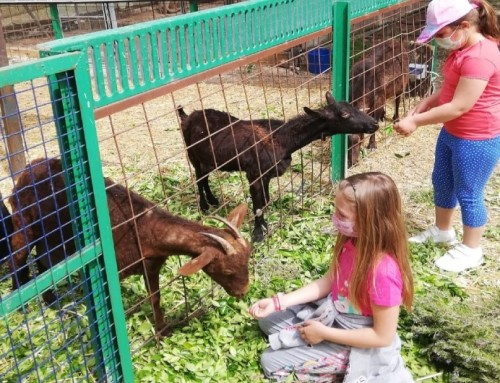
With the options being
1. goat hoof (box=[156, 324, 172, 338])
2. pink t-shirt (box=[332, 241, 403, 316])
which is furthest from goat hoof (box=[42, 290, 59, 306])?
pink t-shirt (box=[332, 241, 403, 316])

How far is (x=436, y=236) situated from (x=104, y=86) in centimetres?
339

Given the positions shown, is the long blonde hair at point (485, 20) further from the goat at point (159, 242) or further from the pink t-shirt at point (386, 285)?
the goat at point (159, 242)

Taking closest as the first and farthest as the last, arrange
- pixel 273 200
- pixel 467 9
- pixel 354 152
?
pixel 467 9, pixel 273 200, pixel 354 152

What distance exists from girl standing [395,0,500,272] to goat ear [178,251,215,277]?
173 centimetres

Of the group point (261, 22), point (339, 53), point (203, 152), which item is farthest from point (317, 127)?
point (261, 22)

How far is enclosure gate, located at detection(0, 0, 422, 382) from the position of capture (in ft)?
8.29

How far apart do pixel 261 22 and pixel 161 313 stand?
7.35ft

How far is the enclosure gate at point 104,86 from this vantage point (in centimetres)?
253

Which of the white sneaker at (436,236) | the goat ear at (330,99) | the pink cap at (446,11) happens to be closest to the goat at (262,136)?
the goat ear at (330,99)

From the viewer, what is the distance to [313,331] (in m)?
3.28

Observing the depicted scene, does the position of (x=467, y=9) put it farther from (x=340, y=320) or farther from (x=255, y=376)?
(x=255, y=376)

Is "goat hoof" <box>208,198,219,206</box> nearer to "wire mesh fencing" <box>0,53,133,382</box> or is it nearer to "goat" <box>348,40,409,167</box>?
"goat" <box>348,40,409,167</box>

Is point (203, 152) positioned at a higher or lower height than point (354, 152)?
higher

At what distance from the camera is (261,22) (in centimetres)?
434
